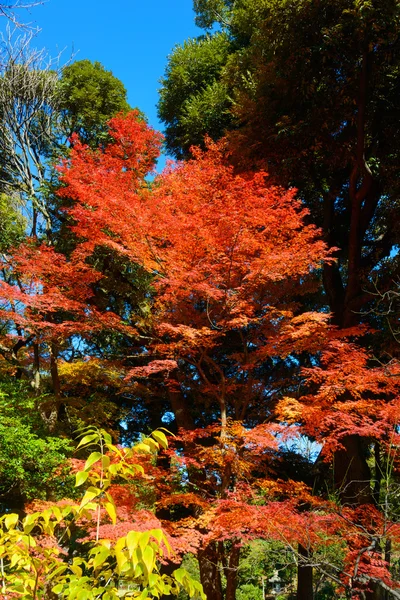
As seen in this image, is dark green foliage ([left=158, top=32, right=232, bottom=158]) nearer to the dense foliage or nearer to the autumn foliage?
the dense foliage

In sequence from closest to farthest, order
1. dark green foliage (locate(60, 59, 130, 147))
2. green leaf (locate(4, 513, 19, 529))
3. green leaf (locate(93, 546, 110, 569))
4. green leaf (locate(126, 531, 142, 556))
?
green leaf (locate(126, 531, 142, 556)), green leaf (locate(93, 546, 110, 569)), green leaf (locate(4, 513, 19, 529)), dark green foliage (locate(60, 59, 130, 147))

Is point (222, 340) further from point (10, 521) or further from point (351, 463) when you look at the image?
point (10, 521)

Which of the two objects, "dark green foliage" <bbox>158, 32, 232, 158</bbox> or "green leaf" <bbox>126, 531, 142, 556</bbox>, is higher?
"dark green foliage" <bbox>158, 32, 232, 158</bbox>

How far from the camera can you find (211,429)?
7.12m

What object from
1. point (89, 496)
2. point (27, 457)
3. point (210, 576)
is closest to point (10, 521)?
point (89, 496)

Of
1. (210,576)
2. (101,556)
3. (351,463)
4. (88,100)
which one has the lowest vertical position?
(210,576)

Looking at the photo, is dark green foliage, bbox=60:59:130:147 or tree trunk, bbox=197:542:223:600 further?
dark green foliage, bbox=60:59:130:147

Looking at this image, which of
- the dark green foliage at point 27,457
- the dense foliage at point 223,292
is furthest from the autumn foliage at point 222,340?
the dark green foliage at point 27,457

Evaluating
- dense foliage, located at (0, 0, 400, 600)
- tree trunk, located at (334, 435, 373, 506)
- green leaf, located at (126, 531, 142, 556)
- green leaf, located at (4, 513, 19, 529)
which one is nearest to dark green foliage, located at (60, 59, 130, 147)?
dense foliage, located at (0, 0, 400, 600)

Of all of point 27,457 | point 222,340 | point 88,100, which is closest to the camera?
point 27,457

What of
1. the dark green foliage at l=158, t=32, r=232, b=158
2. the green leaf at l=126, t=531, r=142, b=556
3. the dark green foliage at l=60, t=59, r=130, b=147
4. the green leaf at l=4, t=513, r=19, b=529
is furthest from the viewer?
the dark green foliage at l=60, t=59, r=130, b=147

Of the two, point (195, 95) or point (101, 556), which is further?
point (195, 95)

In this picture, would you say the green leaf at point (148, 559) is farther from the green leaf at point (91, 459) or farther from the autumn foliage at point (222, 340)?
the autumn foliage at point (222, 340)

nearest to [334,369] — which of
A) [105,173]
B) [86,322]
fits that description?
[86,322]
